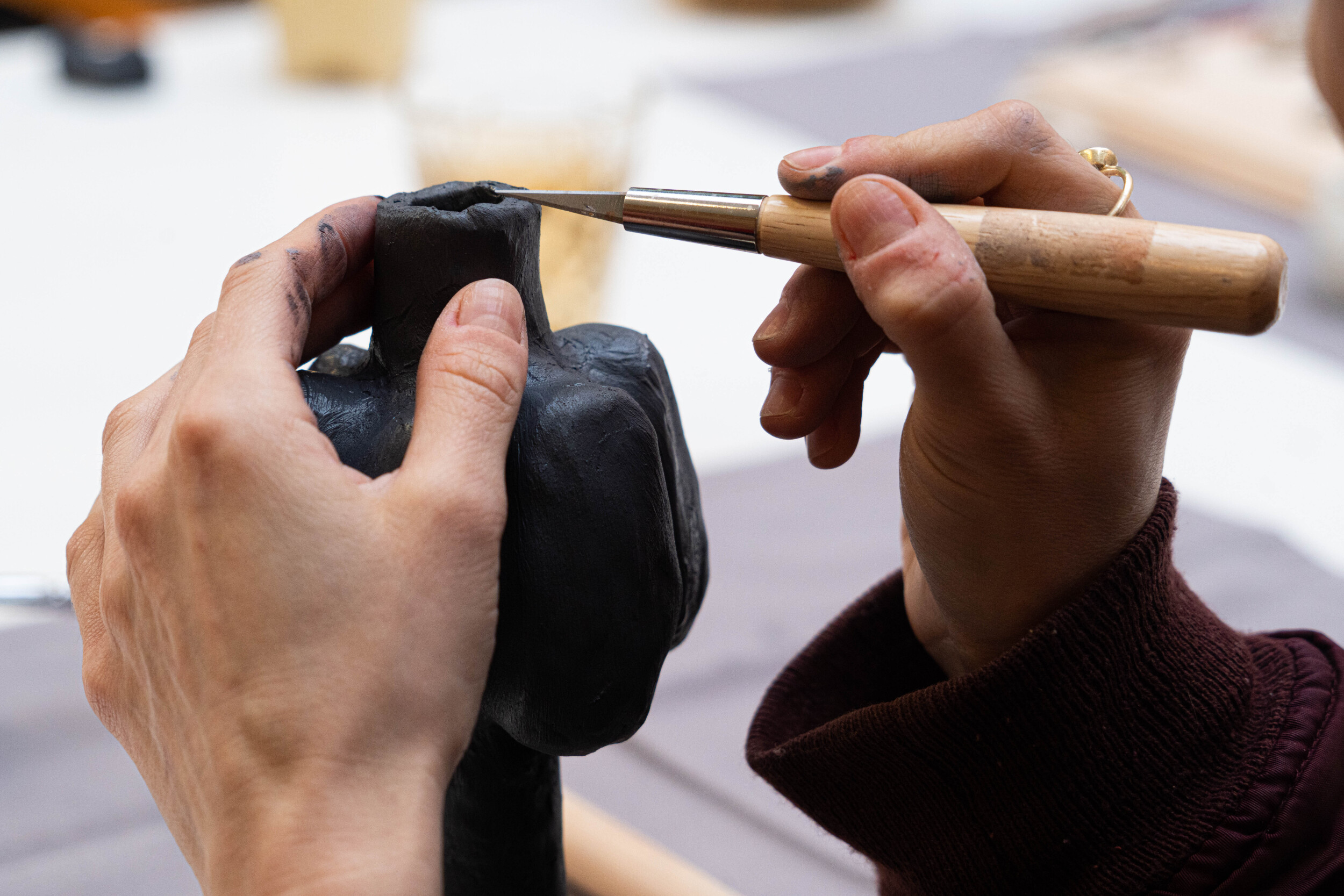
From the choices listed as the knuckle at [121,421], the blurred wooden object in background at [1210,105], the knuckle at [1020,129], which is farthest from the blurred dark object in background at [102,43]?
the knuckle at [1020,129]

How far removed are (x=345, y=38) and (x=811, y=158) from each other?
1153 millimetres

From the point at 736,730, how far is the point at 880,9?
139cm

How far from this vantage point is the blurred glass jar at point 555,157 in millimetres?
887

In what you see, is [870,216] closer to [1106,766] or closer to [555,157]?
[1106,766]

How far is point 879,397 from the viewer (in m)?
1.04

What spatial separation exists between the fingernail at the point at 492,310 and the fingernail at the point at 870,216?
0.37ft

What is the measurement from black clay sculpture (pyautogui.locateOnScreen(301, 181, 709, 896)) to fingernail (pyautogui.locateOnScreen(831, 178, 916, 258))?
0.10 m

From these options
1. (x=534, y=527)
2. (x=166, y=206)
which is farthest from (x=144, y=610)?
(x=166, y=206)

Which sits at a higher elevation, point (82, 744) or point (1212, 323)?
A: point (1212, 323)

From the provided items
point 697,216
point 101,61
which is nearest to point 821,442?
point 697,216

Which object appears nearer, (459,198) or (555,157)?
(459,198)

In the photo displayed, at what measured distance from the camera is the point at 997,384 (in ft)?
1.41

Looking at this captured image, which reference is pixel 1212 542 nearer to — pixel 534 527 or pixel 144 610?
pixel 534 527

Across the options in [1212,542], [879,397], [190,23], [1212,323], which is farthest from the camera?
[190,23]
